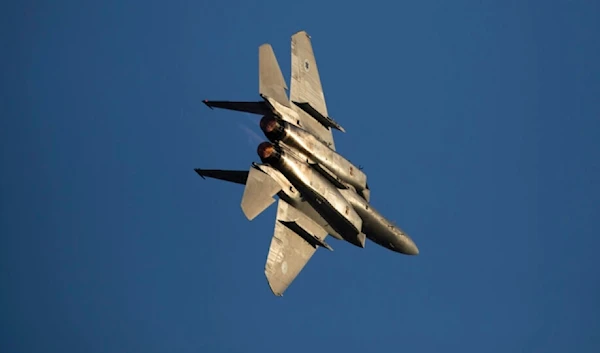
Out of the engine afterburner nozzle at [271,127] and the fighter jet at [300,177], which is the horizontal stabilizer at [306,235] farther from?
the engine afterburner nozzle at [271,127]

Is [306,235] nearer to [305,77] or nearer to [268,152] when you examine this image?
[268,152]

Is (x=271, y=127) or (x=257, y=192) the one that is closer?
(x=257, y=192)

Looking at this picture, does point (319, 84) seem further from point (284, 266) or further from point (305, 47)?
point (284, 266)

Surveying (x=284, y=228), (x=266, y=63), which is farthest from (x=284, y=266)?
(x=266, y=63)

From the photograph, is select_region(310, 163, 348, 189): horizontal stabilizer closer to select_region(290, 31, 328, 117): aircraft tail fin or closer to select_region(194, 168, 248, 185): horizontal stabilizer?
select_region(194, 168, 248, 185): horizontal stabilizer

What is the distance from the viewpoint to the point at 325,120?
32.5 metres

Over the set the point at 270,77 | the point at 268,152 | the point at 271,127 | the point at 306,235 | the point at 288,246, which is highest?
the point at 270,77

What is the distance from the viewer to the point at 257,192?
27.5 m

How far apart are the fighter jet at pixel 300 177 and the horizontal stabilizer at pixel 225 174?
3 centimetres

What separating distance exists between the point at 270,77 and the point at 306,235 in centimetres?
518

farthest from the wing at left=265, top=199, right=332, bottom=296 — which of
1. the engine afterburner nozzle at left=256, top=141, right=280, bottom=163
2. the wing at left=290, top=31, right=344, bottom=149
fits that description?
the wing at left=290, top=31, right=344, bottom=149

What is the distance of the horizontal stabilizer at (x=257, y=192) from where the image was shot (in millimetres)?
26966

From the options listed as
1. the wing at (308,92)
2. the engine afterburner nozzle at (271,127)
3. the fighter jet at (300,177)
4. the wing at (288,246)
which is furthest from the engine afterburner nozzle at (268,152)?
the wing at (308,92)

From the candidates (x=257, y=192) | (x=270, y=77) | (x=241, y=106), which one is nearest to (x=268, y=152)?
(x=241, y=106)
